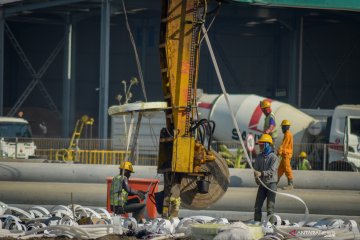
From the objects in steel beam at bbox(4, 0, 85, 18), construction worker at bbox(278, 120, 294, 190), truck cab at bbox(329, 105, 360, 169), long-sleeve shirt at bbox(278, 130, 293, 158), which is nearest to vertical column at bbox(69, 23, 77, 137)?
steel beam at bbox(4, 0, 85, 18)

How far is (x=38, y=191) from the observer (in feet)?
67.3

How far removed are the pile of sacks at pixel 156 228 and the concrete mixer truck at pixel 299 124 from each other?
53.2 feet

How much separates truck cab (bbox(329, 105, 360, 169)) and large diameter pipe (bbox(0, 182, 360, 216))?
30.0 feet

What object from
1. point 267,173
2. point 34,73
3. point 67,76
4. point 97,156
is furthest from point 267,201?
point 34,73

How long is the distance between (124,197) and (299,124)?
20582mm

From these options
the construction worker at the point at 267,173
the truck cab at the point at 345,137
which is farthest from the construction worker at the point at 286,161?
the truck cab at the point at 345,137

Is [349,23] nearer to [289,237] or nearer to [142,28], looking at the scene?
[142,28]

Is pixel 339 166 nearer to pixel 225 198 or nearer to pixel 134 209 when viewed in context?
pixel 225 198

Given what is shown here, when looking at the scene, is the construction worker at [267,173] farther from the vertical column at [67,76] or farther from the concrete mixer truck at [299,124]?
the vertical column at [67,76]

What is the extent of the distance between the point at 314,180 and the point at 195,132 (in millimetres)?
6387

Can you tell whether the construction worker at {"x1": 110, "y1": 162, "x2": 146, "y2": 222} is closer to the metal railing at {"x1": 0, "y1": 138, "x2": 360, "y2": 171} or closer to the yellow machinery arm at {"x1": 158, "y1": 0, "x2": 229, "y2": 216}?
the yellow machinery arm at {"x1": 158, "y1": 0, "x2": 229, "y2": 216}

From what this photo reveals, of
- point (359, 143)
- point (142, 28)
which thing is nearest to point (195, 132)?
point (359, 143)

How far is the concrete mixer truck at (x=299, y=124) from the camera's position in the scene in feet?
103

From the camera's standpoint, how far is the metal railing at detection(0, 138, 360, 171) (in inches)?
1194
